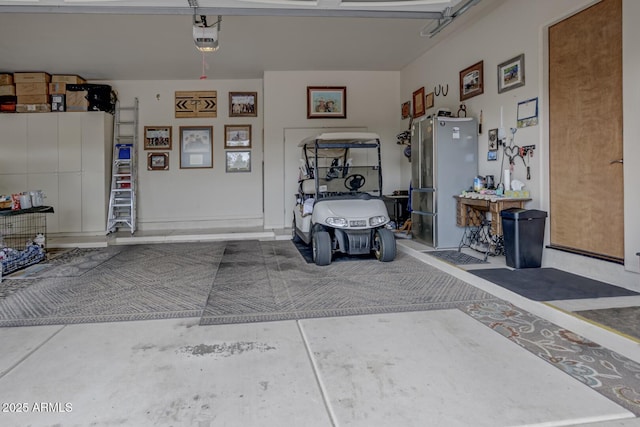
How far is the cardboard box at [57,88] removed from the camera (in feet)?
24.8

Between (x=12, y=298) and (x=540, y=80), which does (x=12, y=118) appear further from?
(x=540, y=80)

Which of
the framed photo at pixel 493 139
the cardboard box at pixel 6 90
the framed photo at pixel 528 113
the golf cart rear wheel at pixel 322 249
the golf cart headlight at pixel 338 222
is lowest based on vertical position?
the golf cart rear wheel at pixel 322 249

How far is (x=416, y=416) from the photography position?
1.67 meters

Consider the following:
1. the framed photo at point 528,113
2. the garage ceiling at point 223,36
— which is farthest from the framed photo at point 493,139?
the garage ceiling at point 223,36

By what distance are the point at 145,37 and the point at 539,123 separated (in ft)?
18.8

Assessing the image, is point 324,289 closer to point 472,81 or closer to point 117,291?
point 117,291

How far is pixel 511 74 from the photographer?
15.5 feet

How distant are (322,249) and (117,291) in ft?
7.50

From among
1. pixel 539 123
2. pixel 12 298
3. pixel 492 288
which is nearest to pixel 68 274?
pixel 12 298

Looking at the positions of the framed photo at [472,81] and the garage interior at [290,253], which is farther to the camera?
the framed photo at [472,81]

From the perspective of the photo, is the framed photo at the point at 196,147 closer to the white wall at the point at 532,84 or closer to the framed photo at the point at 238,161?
the framed photo at the point at 238,161

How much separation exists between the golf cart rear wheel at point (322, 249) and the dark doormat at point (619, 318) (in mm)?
2707

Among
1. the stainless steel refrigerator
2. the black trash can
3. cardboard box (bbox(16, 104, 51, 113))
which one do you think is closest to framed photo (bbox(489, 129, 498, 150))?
the stainless steel refrigerator

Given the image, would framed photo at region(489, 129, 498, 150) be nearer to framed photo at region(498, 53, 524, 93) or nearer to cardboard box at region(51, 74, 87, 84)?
framed photo at region(498, 53, 524, 93)
